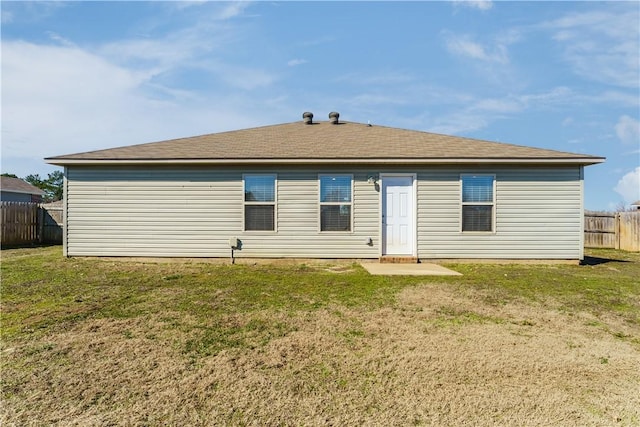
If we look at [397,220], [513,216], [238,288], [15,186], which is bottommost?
[238,288]

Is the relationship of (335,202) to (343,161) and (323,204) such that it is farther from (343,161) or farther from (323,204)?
(343,161)

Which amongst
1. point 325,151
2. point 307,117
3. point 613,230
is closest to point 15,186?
point 307,117

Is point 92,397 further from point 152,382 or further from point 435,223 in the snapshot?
point 435,223

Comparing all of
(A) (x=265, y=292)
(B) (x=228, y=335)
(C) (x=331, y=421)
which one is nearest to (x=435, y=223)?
(A) (x=265, y=292)

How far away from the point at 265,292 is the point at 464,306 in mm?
3021

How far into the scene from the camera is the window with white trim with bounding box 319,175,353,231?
29.2 ft

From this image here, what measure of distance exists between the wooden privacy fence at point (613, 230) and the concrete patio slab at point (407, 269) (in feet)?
32.7

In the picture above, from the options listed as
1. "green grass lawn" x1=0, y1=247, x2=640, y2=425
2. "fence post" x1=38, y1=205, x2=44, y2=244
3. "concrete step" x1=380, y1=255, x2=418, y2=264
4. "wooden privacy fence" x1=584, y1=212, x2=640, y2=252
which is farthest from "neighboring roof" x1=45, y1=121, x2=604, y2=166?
"fence post" x1=38, y1=205, x2=44, y2=244

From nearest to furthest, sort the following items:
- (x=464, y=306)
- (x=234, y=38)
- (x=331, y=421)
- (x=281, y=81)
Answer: (x=331, y=421), (x=464, y=306), (x=234, y=38), (x=281, y=81)

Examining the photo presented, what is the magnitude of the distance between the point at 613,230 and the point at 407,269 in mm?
11345

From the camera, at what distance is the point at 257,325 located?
382cm

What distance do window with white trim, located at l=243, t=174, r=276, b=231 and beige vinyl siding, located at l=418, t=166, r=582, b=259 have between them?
12.9 feet

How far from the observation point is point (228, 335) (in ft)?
11.5

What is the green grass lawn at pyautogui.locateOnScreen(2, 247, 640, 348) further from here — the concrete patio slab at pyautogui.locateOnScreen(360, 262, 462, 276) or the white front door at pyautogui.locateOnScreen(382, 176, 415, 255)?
the white front door at pyautogui.locateOnScreen(382, 176, 415, 255)
